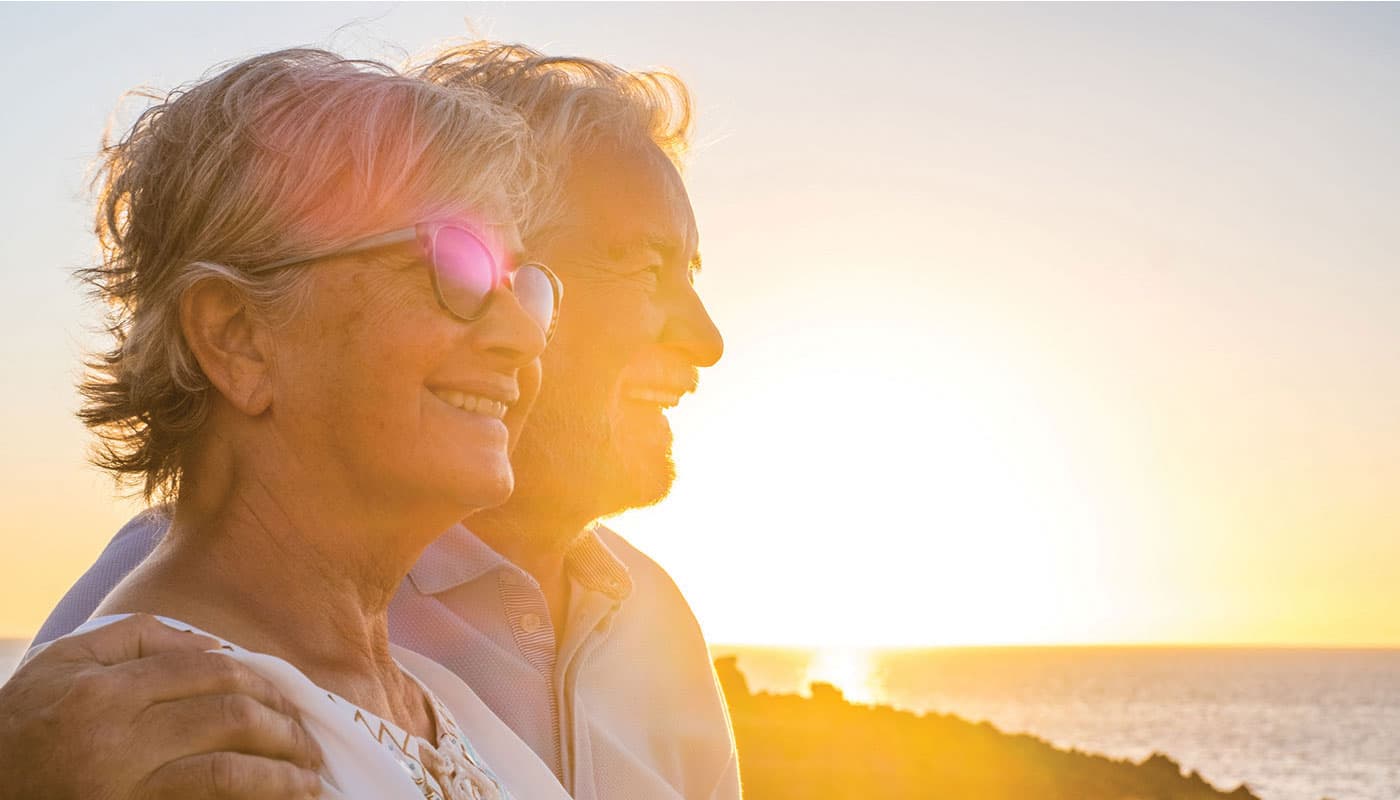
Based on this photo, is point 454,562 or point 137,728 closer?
point 137,728

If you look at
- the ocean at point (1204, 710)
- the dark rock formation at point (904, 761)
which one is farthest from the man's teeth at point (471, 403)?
the ocean at point (1204, 710)

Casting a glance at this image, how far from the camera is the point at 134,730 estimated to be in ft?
4.71

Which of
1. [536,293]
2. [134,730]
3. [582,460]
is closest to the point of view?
[134,730]

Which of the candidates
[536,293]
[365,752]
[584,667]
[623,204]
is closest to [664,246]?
[623,204]

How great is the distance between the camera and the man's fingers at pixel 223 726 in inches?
56.9

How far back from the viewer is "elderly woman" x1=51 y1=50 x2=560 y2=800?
1991 mm

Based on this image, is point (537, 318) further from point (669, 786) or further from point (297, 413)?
point (669, 786)

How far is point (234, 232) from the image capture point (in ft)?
6.55

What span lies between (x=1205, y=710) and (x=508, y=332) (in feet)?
357

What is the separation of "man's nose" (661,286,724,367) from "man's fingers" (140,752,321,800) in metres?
2.06

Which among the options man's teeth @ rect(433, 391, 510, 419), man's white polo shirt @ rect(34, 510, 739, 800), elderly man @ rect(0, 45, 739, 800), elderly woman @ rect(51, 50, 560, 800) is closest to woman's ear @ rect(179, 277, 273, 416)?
elderly woman @ rect(51, 50, 560, 800)

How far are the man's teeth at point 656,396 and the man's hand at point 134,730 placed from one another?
6.27 feet

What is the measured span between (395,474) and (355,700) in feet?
1.10

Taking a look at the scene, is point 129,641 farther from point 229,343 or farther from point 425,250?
point 425,250
